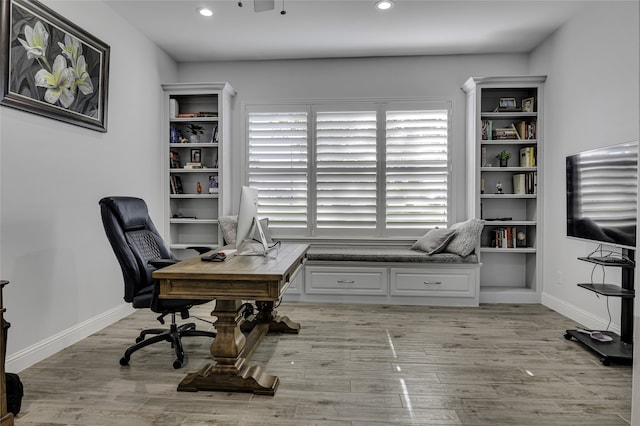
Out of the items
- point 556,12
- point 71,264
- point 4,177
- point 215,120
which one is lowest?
point 71,264

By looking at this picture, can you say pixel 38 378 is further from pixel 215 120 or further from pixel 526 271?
pixel 526 271

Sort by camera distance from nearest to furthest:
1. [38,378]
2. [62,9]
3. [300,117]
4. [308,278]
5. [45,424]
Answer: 1. [45,424]
2. [38,378]
3. [62,9]
4. [308,278]
5. [300,117]

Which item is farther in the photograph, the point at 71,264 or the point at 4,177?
the point at 71,264

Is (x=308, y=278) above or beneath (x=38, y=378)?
above

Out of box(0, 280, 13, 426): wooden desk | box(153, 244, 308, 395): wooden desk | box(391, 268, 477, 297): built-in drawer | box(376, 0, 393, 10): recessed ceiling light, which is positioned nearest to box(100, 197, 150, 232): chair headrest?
box(153, 244, 308, 395): wooden desk

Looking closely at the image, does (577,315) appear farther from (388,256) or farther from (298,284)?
(298,284)

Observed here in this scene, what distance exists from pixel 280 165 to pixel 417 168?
1695 millimetres

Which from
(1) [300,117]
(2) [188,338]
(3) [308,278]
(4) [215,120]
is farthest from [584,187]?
(4) [215,120]

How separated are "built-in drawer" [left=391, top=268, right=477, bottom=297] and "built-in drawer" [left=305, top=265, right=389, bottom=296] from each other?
0.14 m

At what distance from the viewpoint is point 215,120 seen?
4.52 metres

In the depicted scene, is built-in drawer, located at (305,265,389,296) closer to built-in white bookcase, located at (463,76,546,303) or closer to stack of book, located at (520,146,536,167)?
built-in white bookcase, located at (463,76,546,303)

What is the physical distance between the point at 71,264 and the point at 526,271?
4.72 meters

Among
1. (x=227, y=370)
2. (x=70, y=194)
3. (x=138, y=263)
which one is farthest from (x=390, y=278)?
(x=70, y=194)

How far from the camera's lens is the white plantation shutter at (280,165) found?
4.71 meters
